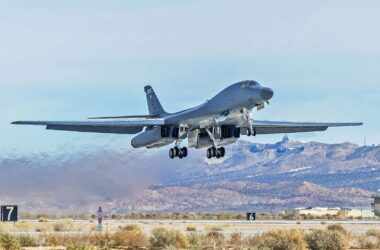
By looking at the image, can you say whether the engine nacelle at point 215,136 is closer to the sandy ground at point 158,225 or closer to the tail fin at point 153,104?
the tail fin at point 153,104

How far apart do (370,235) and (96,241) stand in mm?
21962

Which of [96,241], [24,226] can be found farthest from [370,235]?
[24,226]

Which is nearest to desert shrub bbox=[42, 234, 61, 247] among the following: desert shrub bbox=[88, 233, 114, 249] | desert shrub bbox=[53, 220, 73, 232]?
desert shrub bbox=[88, 233, 114, 249]

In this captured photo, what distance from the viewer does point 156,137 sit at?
6294 centimetres

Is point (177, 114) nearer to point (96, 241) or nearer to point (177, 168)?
point (96, 241)

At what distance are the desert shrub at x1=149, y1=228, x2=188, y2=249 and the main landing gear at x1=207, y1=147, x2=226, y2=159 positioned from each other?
566 centimetres

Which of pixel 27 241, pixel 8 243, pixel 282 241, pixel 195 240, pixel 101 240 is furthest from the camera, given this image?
pixel 195 240

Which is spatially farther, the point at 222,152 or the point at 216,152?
the point at 222,152

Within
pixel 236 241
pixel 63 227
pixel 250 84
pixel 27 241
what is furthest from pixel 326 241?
pixel 63 227

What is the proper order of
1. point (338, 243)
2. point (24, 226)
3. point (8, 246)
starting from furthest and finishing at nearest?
point (24, 226) → point (338, 243) → point (8, 246)

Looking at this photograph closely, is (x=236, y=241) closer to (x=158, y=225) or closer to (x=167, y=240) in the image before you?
(x=167, y=240)

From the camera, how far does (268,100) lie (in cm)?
5594

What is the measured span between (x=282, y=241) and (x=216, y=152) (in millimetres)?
10061

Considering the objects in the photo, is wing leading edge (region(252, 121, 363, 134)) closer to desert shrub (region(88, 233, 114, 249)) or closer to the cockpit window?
the cockpit window
